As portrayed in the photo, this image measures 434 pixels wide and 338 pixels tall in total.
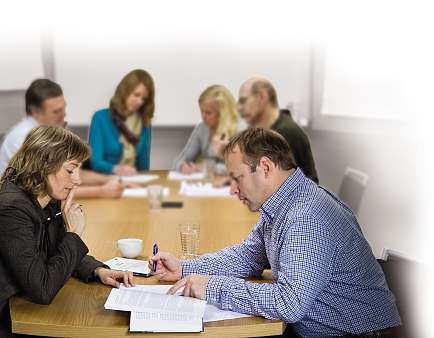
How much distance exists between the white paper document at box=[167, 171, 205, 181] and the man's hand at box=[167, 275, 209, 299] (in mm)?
2088

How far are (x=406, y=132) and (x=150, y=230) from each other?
1.37 metres

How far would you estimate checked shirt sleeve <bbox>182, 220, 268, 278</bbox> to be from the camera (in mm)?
1900

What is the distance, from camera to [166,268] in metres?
1.88

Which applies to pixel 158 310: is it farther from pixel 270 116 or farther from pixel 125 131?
pixel 125 131

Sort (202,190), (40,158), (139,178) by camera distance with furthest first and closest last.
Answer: (139,178), (202,190), (40,158)

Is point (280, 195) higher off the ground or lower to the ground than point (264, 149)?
lower

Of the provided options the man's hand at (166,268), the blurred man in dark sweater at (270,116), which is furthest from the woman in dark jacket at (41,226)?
the blurred man in dark sweater at (270,116)

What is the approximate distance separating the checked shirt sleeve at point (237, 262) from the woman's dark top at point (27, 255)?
33cm

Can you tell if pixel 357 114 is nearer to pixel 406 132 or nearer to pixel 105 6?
pixel 406 132

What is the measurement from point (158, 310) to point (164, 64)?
9.10 feet

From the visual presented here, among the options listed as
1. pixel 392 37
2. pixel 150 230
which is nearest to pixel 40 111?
pixel 150 230

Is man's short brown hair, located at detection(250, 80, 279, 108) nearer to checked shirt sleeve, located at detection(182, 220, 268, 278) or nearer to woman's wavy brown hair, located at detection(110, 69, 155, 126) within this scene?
woman's wavy brown hair, located at detection(110, 69, 155, 126)

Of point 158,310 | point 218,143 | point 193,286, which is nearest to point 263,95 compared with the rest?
point 218,143

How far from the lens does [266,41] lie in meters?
4.24
